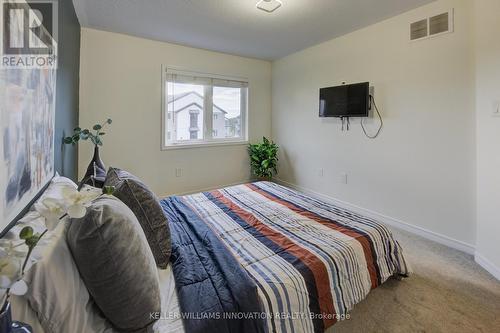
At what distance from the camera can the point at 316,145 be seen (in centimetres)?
387

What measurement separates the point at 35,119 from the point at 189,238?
103cm

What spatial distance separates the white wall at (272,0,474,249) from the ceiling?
31 cm

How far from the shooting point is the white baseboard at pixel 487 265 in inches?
75.2

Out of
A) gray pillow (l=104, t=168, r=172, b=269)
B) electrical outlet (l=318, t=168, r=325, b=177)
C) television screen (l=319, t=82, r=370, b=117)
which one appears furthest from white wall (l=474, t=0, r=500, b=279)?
gray pillow (l=104, t=168, r=172, b=269)

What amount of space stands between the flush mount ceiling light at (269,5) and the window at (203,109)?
5.63 ft

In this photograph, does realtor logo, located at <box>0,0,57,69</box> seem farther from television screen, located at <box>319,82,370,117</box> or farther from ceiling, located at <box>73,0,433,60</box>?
television screen, located at <box>319,82,370,117</box>

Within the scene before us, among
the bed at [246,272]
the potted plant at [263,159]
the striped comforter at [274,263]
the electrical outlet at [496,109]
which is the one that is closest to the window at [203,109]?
the potted plant at [263,159]

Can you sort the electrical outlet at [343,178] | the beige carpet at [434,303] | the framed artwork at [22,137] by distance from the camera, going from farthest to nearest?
the electrical outlet at [343,178] < the beige carpet at [434,303] < the framed artwork at [22,137]

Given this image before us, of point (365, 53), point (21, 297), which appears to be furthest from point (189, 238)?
point (365, 53)

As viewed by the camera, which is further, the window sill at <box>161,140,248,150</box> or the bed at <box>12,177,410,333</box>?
the window sill at <box>161,140,248,150</box>

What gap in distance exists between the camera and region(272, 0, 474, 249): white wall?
231 centimetres

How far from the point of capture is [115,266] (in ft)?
2.58

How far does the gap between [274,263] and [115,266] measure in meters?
0.77

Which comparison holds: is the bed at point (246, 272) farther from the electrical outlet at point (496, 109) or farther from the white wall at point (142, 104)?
the white wall at point (142, 104)
